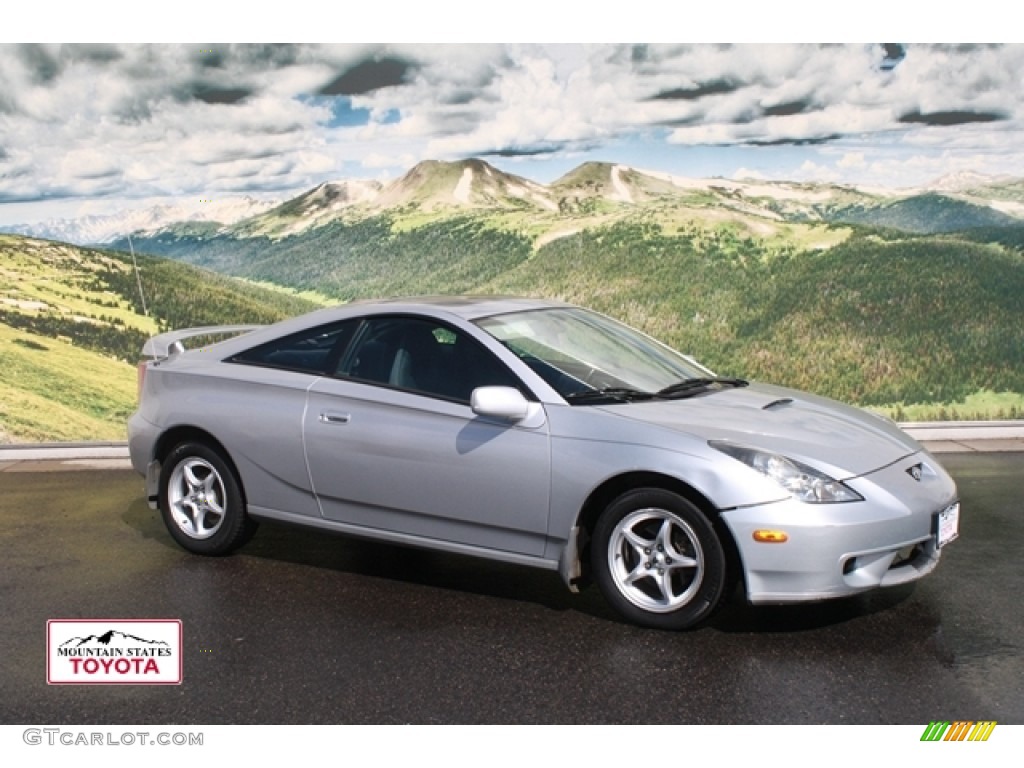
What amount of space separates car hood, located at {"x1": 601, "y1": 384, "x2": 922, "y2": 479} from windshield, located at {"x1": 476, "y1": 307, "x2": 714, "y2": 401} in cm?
27

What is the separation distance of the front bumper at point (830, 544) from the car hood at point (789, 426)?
0.56 feet

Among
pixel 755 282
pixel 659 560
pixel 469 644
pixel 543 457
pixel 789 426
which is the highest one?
pixel 789 426

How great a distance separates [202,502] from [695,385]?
2693mm

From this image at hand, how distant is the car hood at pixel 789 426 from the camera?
5176mm

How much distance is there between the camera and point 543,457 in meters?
5.40

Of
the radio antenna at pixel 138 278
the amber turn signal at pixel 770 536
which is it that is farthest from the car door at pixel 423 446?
the radio antenna at pixel 138 278

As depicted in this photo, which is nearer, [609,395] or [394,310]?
[609,395]

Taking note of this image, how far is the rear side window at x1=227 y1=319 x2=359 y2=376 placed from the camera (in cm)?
624

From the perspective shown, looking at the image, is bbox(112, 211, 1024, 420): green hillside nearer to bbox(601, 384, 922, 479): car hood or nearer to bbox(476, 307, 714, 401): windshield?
bbox(476, 307, 714, 401): windshield

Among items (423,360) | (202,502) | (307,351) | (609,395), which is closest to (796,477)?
(609,395)

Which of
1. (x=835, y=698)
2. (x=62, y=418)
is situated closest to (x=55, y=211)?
(x=62, y=418)

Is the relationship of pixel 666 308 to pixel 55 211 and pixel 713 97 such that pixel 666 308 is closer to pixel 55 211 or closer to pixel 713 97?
pixel 713 97

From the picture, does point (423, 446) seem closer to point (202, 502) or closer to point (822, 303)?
point (202, 502)

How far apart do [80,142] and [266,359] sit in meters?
5.36
